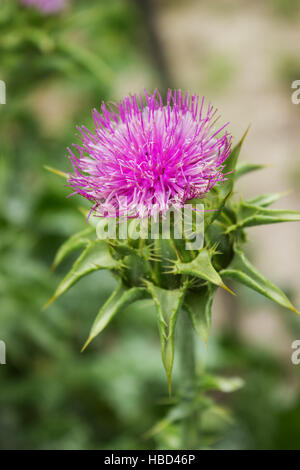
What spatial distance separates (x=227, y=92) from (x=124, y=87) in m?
1.01

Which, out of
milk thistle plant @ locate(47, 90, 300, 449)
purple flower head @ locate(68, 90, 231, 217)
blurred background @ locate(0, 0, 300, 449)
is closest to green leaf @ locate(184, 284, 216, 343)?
milk thistle plant @ locate(47, 90, 300, 449)

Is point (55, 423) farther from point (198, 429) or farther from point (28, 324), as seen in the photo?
point (198, 429)

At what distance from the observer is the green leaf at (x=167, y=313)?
1323 mm

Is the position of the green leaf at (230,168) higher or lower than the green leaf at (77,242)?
higher

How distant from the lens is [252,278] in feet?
4.70

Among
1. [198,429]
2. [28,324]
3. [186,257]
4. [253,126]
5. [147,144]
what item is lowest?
[198,429]

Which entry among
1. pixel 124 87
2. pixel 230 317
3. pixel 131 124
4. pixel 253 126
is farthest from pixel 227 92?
pixel 131 124

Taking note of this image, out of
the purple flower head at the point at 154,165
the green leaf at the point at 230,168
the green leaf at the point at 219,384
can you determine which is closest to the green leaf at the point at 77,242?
the purple flower head at the point at 154,165

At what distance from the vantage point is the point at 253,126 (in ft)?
16.2

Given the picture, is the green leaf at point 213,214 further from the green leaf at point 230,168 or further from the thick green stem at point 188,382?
the thick green stem at point 188,382

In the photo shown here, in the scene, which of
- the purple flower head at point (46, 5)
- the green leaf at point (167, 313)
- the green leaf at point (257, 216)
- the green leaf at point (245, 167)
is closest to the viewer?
the green leaf at point (167, 313)

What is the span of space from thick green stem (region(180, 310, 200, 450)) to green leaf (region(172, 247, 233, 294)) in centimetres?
21

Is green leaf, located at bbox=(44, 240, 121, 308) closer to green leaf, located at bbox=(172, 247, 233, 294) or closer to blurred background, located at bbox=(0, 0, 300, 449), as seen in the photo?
green leaf, located at bbox=(172, 247, 233, 294)

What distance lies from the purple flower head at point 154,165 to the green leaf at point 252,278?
0.22 meters
